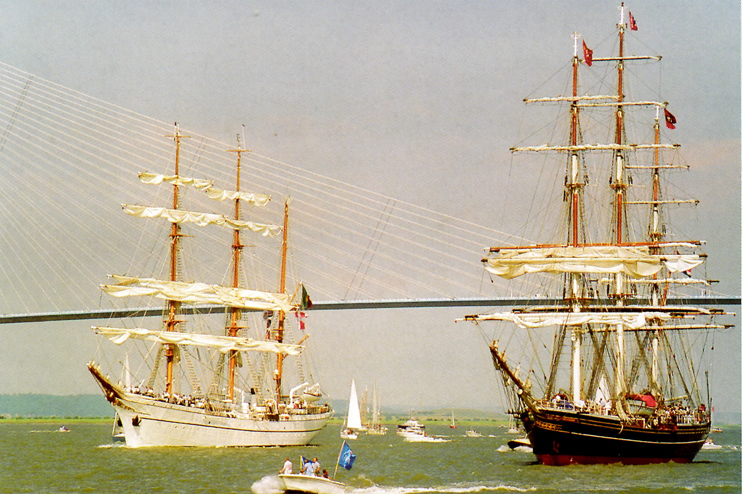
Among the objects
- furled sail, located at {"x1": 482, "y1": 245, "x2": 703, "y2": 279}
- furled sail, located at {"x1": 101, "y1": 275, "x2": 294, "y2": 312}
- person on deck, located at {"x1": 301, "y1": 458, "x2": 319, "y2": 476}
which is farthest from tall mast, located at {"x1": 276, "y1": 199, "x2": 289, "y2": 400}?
person on deck, located at {"x1": 301, "y1": 458, "x2": 319, "y2": 476}

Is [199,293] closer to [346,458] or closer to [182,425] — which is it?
[182,425]

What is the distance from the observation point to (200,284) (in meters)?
87.9

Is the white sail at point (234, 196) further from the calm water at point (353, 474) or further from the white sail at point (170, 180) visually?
the calm water at point (353, 474)

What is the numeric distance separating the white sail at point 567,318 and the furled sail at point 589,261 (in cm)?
310

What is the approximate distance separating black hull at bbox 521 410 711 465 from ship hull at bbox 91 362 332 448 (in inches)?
1041

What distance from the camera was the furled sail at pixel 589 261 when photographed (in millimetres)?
A: 69875

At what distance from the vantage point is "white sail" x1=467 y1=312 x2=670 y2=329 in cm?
6838

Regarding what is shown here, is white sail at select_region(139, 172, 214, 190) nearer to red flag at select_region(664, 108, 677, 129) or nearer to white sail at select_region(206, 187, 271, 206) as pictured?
white sail at select_region(206, 187, 271, 206)

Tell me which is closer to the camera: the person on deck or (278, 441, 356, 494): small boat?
(278, 441, 356, 494): small boat

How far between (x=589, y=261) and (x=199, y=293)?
33431mm

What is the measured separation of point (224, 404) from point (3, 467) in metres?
23.4

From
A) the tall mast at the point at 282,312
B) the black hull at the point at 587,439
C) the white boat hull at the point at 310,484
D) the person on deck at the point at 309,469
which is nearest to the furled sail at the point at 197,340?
the tall mast at the point at 282,312

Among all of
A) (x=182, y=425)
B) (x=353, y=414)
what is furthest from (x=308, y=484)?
(x=353, y=414)

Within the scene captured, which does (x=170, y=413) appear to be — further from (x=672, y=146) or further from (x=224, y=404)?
(x=672, y=146)
